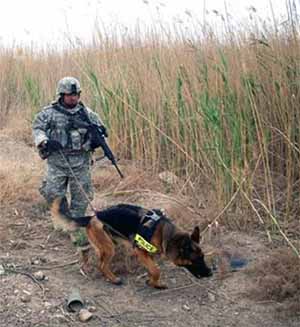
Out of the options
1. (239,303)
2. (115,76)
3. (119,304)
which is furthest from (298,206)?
(115,76)

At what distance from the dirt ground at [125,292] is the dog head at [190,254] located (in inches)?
6.1

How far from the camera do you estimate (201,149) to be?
17.9 feet

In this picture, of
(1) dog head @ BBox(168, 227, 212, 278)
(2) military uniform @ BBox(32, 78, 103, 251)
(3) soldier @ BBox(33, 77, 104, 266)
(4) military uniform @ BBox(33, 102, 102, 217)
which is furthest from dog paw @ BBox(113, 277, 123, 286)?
(4) military uniform @ BBox(33, 102, 102, 217)

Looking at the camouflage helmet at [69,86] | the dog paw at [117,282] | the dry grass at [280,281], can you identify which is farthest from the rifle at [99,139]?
the dry grass at [280,281]

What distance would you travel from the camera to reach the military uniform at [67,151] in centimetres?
517

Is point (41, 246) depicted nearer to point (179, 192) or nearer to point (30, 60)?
point (179, 192)

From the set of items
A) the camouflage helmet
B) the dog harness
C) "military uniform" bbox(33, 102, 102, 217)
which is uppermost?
the camouflage helmet

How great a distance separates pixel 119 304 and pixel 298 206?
1789mm

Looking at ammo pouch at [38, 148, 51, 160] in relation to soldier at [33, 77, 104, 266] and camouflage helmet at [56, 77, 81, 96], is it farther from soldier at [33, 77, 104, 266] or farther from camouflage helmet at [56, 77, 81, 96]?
camouflage helmet at [56, 77, 81, 96]

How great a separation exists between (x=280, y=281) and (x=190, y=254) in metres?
0.61

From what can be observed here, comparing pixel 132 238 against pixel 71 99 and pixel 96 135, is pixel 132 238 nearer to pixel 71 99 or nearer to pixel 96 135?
pixel 96 135

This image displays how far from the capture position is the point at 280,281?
13.7ft

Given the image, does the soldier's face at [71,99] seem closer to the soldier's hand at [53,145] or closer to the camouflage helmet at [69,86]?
the camouflage helmet at [69,86]

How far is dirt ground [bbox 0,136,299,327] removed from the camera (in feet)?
13.0
